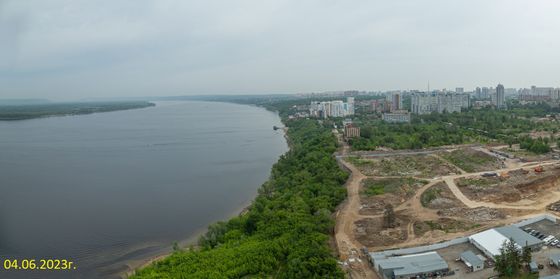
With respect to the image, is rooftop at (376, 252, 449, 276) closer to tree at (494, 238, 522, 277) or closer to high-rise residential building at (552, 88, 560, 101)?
tree at (494, 238, 522, 277)

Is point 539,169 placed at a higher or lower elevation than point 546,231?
higher

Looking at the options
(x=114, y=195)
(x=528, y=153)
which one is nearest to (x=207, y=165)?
(x=114, y=195)

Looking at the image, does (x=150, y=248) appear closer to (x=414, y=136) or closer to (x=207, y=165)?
(x=207, y=165)

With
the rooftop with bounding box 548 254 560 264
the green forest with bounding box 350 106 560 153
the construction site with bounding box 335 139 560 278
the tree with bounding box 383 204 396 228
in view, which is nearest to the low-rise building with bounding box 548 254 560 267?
the rooftop with bounding box 548 254 560 264

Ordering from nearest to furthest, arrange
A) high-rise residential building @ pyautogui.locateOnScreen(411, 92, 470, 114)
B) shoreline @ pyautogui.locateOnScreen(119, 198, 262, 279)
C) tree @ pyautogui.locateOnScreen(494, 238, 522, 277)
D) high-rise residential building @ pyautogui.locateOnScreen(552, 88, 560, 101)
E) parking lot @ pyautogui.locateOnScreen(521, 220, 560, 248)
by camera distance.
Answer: tree @ pyautogui.locateOnScreen(494, 238, 522, 277) → parking lot @ pyautogui.locateOnScreen(521, 220, 560, 248) → shoreline @ pyautogui.locateOnScreen(119, 198, 262, 279) → high-rise residential building @ pyautogui.locateOnScreen(411, 92, 470, 114) → high-rise residential building @ pyautogui.locateOnScreen(552, 88, 560, 101)

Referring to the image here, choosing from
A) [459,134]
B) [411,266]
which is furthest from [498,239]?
[459,134]

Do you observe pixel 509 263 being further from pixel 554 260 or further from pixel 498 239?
pixel 498 239

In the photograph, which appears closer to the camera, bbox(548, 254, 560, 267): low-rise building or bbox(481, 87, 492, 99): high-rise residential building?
bbox(548, 254, 560, 267): low-rise building
